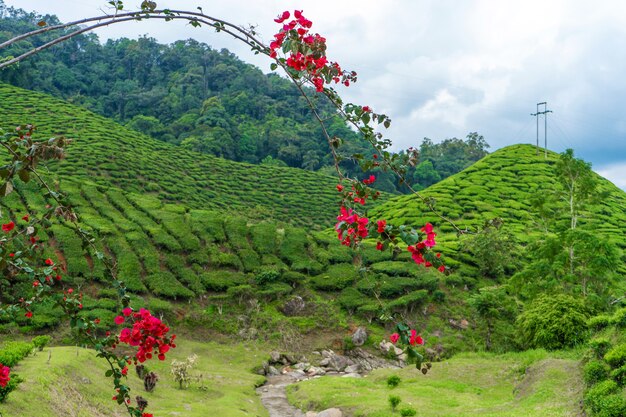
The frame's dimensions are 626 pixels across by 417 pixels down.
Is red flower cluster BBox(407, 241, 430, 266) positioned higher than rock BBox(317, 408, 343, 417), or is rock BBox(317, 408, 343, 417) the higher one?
red flower cluster BBox(407, 241, 430, 266)

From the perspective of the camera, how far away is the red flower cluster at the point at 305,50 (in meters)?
2.64

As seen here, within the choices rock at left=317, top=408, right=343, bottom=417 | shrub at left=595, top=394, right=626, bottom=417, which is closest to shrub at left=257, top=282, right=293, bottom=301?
rock at left=317, top=408, right=343, bottom=417

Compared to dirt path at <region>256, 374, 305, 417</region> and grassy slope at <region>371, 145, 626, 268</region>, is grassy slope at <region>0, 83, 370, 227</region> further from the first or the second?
dirt path at <region>256, 374, 305, 417</region>

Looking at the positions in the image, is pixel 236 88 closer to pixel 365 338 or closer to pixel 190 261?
pixel 190 261

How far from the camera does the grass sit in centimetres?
1074

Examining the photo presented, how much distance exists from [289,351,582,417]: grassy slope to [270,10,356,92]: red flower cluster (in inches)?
445

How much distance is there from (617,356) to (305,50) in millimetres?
12325

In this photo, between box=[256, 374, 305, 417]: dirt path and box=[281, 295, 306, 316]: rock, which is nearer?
box=[256, 374, 305, 417]: dirt path

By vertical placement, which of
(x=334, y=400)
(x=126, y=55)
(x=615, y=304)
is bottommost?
(x=334, y=400)

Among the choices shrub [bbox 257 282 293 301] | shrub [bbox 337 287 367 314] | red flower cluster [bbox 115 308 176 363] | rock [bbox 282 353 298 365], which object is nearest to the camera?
red flower cluster [bbox 115 308 176 363]

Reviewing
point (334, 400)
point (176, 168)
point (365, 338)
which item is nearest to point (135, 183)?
point (176, 168)

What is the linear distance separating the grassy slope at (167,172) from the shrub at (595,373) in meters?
33.8

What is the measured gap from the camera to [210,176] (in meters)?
52.5

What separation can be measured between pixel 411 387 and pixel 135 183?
32.8m
